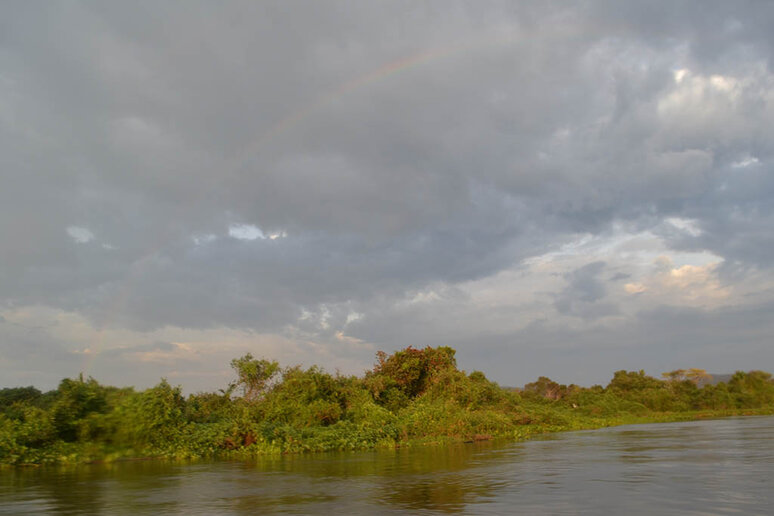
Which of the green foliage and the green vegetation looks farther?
the green foliage

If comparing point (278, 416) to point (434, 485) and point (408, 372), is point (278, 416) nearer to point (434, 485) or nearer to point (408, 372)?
point (408, 372)

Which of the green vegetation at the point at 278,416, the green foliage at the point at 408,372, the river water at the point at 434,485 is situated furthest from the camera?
the green foliage at the point at 408,372

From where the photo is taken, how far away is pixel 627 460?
59.1 ft

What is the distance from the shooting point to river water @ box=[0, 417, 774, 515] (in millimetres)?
10781

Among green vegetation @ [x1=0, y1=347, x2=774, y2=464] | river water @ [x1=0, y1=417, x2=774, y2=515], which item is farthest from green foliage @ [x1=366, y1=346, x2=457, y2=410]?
river water @ [x1=0, y1=417, x2=774, y2=515]

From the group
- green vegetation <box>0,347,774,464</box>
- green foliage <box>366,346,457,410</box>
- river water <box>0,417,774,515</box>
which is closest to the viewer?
river water <box>0,417,774,515</box>

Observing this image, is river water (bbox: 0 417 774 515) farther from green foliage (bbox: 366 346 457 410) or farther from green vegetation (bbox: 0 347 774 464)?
green foliage (bbox: 366 346 457 410)

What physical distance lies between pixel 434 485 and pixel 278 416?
19.4 metres

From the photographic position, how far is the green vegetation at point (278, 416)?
24.8m

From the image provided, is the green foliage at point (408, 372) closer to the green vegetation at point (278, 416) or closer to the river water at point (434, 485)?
the green vegetation at point (278, 416)

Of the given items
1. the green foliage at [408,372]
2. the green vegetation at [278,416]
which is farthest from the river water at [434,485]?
the green foliage at [408,372]

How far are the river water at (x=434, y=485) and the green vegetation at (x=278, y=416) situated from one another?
294 centimetres

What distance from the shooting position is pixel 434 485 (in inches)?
540

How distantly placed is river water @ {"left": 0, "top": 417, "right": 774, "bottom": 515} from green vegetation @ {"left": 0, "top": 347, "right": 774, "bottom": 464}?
2.94 metres
